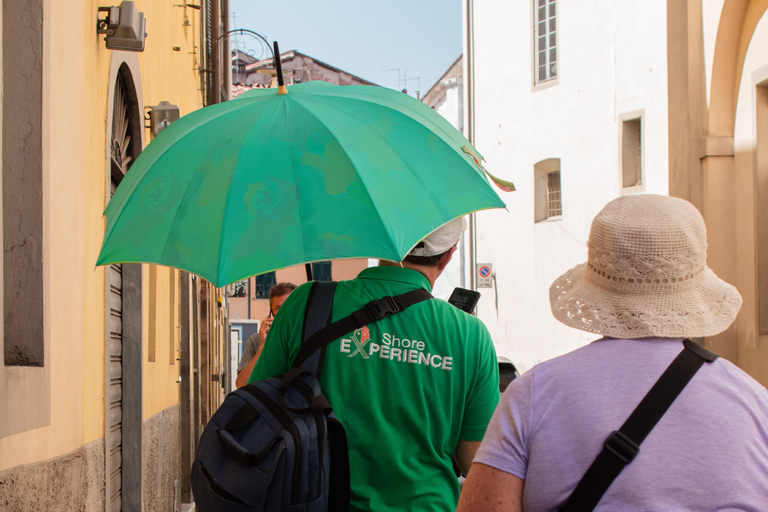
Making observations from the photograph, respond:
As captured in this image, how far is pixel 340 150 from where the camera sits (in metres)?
2.45

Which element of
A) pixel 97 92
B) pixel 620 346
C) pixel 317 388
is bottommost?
pixel 317 388

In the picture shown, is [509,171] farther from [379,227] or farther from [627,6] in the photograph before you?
[379,227]

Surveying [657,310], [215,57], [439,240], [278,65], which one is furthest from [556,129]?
[657,310]

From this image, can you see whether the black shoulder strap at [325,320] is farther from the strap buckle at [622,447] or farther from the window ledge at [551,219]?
the window ledge at [551,219]

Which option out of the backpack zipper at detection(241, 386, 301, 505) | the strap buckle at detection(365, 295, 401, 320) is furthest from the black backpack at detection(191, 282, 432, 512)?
the strap buckle at detection(365, 295, 401, 320)

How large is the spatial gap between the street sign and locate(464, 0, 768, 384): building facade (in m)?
0.24

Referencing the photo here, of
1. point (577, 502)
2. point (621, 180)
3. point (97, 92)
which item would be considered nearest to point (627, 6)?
point (621, 180)

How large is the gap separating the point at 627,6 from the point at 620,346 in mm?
18134

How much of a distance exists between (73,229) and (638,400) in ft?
10.0

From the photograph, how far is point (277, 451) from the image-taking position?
2.17 m

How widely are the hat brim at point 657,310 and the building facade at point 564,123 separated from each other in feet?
28.3

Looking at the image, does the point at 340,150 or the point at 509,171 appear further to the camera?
the point at 509,171

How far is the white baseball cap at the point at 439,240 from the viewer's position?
8.42 feet

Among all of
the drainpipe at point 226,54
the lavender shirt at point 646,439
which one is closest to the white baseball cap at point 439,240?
the lavender shirt at point 646,439
